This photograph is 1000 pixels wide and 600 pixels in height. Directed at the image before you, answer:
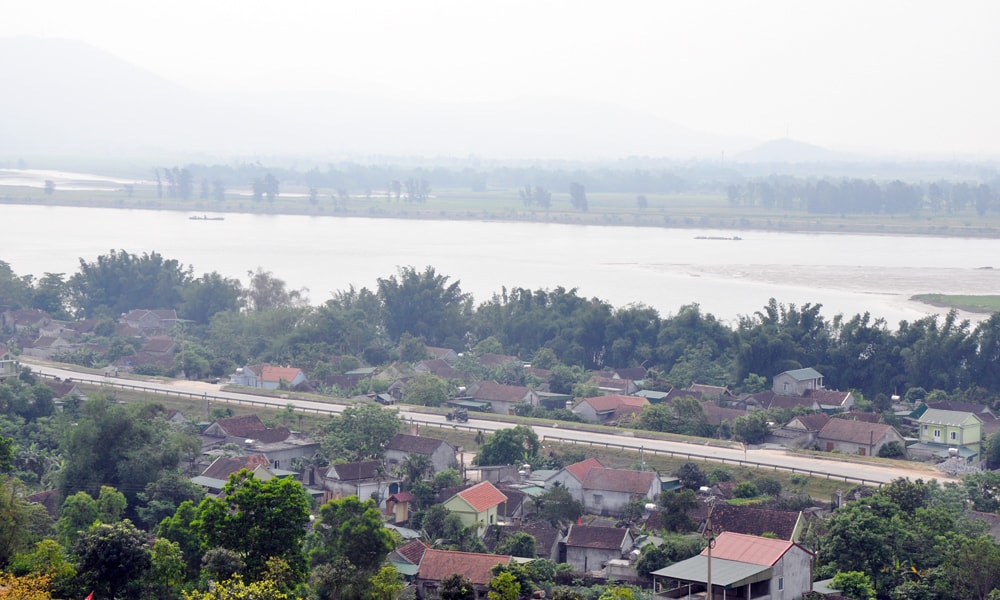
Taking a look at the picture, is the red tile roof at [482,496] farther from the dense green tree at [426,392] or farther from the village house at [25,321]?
the village house at [25,321]

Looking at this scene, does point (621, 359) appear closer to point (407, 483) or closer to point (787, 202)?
point (407, 483)

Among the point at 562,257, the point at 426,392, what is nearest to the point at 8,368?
the point at 426,392

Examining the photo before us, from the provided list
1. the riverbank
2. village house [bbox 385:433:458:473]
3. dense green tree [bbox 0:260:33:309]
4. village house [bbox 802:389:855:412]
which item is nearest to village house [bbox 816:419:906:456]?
village house [bbox 802:389:855:412]

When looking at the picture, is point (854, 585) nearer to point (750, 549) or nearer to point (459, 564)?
point (750, 549)

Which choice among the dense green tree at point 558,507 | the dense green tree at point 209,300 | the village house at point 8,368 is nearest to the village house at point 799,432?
the dense green tree at point 558,507

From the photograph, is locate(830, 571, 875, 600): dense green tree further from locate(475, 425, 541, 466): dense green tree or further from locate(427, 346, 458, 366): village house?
locate(427, 346, 458, 366): village house
